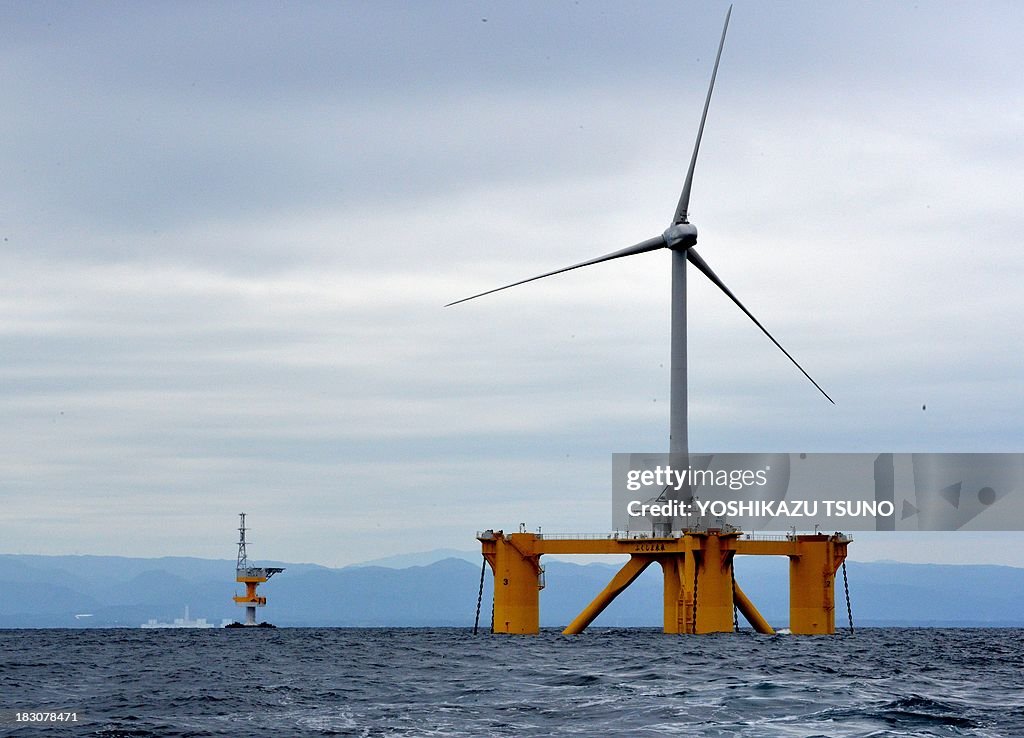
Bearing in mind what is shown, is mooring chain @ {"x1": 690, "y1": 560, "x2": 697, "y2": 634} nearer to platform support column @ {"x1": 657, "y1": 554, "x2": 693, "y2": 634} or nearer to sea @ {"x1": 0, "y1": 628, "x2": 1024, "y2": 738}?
platform support column @ {"x1": 657, "y1": 554, "x2": 693, "y2": 634}

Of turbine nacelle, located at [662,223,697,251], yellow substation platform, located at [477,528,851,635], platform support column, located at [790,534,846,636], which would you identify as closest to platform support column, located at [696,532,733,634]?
yellow substation platform, located at [477,528,851,635]

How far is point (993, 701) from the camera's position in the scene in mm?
42812

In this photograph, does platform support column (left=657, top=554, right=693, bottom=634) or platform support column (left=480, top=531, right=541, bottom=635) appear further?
platform support column (left=480, top=531, right=541, bottom=635)

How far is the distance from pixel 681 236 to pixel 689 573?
20773 millimetres

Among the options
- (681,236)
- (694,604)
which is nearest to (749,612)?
A: (694,604)

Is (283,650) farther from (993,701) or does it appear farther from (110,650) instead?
(993,701)

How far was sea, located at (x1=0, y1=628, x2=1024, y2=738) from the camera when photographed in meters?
37.3

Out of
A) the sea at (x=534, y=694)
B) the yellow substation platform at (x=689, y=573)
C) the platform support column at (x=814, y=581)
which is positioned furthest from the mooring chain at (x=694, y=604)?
the sea at (x=534, y=694)

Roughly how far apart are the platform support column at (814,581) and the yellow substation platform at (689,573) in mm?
63

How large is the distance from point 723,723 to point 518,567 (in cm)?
4986

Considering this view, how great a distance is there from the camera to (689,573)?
82500 mm

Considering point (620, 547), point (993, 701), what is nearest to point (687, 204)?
point (620, 547)

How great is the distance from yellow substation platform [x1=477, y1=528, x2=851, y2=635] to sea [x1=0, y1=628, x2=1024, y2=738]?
44.3ft

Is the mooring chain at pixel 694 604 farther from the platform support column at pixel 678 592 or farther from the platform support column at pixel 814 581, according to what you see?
the platform support column at pixel 814 581
